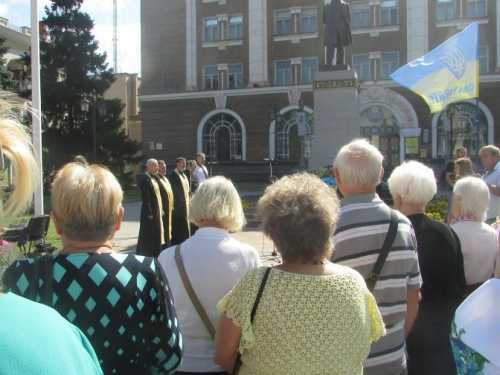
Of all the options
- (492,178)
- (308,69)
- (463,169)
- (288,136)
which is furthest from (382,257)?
(308,69)

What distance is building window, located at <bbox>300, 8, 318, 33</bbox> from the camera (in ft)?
111

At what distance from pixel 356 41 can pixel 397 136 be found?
663 cm

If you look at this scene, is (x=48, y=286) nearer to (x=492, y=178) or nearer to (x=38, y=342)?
(x=38, y=342)

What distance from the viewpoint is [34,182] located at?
4.96 feet

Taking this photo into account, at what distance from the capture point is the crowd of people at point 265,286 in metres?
1.62

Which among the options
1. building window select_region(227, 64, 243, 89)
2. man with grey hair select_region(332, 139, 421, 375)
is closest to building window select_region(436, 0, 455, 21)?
building window select_region(227, 64, 243, 89)

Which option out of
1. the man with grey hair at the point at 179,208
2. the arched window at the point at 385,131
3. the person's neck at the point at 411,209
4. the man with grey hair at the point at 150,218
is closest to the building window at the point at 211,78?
the arched window at the point at 385,131

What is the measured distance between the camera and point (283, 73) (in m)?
34.5

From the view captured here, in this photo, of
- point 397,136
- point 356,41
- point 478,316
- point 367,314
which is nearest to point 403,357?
point 367,314

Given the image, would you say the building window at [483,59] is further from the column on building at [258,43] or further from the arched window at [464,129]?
the column on building at [258,43]

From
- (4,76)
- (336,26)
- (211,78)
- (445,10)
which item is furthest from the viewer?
(211,78)

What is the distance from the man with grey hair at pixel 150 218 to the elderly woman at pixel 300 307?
272 inches

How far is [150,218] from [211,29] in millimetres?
29234

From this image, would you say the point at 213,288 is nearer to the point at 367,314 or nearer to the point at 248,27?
the point at 367,314
